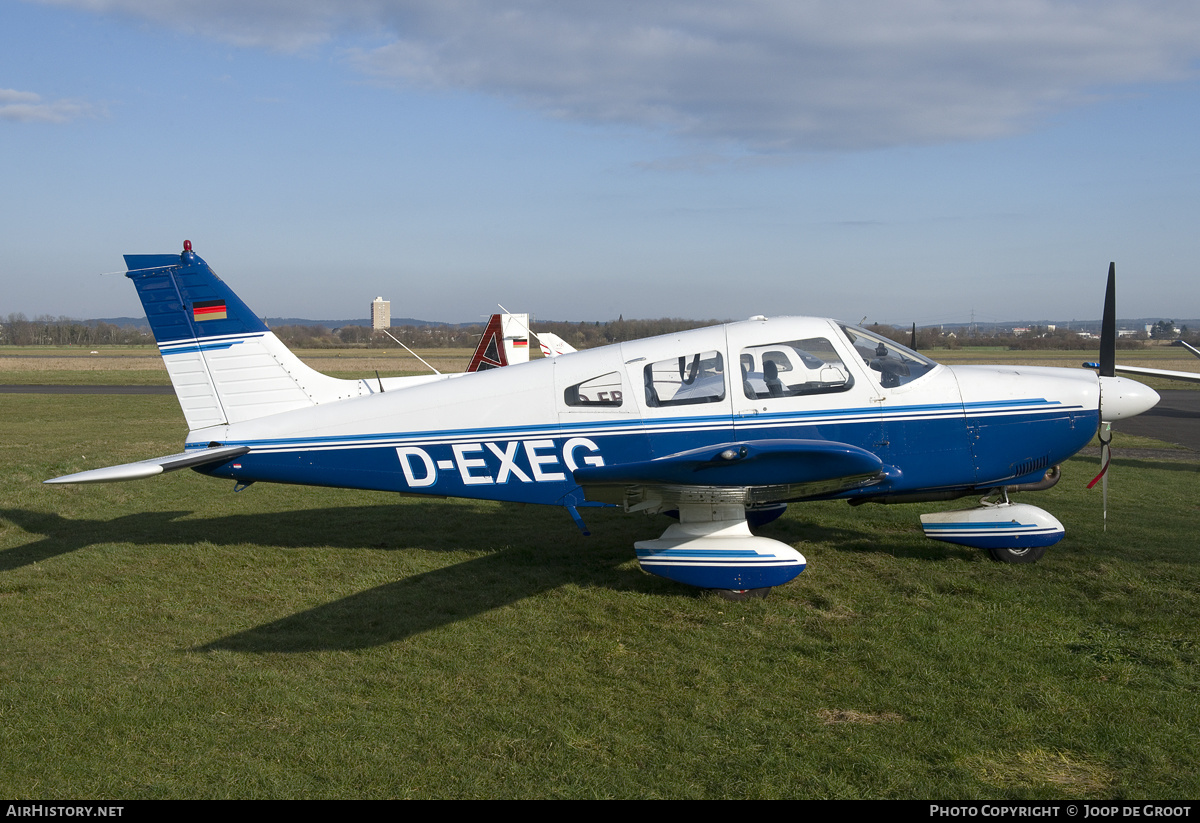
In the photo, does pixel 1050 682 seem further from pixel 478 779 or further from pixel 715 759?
pixel 478 779

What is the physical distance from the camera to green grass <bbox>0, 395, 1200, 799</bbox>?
3.79m

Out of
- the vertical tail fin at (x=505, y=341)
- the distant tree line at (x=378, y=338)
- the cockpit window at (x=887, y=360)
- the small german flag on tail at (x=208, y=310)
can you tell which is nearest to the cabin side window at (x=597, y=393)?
the cockpit window at (x=887, y=360)

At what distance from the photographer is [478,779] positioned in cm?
373

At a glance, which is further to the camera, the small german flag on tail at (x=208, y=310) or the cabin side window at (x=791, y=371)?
the small german flag on tail at (x=208, y=310)

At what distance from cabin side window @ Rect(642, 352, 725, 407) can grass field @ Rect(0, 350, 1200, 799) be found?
65.8 inches

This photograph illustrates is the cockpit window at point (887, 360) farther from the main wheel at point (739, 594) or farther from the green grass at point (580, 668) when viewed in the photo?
the main wheel at point (739, 594)

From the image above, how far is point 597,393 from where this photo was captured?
6.91 meters

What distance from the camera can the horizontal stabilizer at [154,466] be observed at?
6004 mm

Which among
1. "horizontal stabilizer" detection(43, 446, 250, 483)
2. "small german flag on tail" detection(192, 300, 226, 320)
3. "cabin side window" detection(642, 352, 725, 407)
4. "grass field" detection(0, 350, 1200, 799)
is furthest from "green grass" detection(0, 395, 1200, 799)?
"small german flag on tail" detection(192, 300, 226, 320)

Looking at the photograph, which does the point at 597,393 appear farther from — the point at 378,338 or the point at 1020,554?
the point at 378,338

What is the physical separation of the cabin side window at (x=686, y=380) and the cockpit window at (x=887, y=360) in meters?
1.24

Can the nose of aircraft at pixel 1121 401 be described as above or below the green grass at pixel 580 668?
above

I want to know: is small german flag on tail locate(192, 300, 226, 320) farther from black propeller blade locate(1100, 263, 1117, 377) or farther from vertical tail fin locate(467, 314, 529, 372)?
vertical tail fin locate(467, 314, 529, 372)

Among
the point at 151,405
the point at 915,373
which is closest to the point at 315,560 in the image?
the point at 915,373
